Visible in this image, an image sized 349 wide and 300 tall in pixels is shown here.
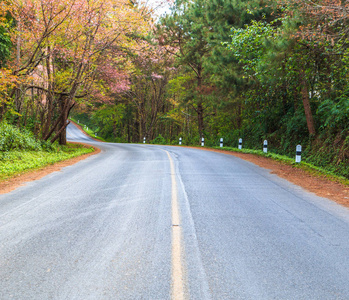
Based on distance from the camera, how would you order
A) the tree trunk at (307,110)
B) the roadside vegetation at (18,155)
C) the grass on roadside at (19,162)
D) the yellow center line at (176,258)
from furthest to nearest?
the tree trunk at (307,110) < the roadside vegetation at (18,155) < the grass on roadside at (19,162) < the yellow center line at (176,258)

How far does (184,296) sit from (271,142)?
17825mm

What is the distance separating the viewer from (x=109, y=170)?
10062 mm

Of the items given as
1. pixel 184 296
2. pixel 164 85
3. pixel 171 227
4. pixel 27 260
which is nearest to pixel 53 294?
pixel 27 260

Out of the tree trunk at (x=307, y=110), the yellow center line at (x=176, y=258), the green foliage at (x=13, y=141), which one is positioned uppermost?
the tree trunk at (x=307, y=110)

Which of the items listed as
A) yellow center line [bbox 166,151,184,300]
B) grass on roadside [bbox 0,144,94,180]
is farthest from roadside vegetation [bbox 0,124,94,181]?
yellow center line [bbox 166,151,184,300]

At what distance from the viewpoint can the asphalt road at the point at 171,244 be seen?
2.68m

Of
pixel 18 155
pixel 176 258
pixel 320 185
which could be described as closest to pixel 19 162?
pixel 18 155

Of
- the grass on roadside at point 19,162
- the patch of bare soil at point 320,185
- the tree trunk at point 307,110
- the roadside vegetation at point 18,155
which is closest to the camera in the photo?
the patch of bare soil at point 320,185

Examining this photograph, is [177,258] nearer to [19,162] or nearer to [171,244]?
[171,244]

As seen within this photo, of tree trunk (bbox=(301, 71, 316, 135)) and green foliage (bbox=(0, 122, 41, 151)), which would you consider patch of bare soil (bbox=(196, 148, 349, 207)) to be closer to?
tree trunk (bbox=(301, 71, 316, 135))

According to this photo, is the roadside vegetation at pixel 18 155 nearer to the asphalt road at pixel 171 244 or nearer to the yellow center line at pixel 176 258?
the asphalt road at pixel 171 244

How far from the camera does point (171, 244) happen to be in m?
3.65

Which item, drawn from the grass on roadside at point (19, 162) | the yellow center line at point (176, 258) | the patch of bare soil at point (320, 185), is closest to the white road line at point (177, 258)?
the yellow center line at point (176, 258)

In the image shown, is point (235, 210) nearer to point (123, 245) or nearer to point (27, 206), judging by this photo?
point (123, 245)
